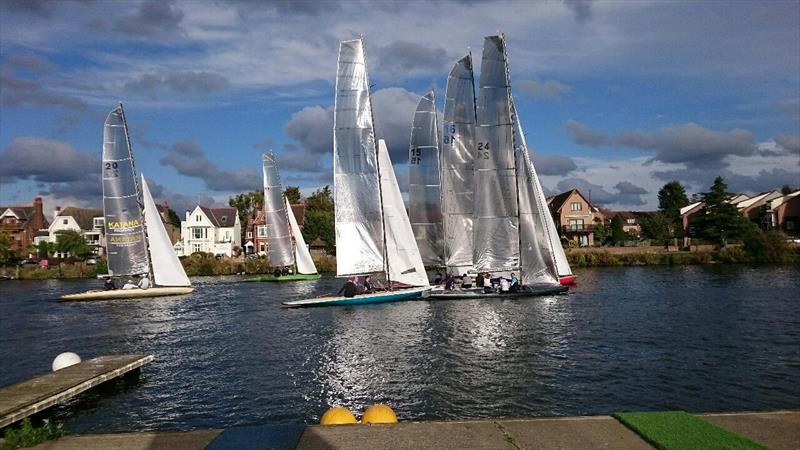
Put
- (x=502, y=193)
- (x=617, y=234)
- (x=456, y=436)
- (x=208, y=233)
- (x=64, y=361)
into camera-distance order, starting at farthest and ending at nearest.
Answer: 1. (x=208, y=233)
2. (x=617, y=234)
3. (x=502, y=193)
4. (x=64, y=361)
5. (x=456, y=436)

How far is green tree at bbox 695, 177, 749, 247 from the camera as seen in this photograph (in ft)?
305

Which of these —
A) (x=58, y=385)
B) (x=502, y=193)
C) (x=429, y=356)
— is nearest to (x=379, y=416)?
(x=58, y=385)

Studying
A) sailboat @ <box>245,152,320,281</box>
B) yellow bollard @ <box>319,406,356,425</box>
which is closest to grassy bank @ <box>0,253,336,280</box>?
→ sailboat @ <box>245,152,320,281</box>

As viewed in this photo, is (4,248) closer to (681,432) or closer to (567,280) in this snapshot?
(567,280)

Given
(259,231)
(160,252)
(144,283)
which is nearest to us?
(144,283)

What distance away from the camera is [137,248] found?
51.3 meters

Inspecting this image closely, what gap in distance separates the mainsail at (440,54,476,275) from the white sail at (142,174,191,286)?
2258cm

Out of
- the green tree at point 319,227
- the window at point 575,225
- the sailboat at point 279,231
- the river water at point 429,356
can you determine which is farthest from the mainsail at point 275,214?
the window at point 575,225

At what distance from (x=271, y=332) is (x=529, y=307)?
1448 cm

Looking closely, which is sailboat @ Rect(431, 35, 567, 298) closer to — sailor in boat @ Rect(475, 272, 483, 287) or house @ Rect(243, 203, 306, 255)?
sailor in boat @ Rect(475, 272, 483, 287)

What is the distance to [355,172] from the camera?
3994 cm

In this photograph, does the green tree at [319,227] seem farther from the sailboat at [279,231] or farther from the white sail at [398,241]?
the white sail at [398,241]

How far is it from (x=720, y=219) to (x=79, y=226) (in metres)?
112

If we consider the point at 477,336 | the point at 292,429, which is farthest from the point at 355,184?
the point at 292,429
